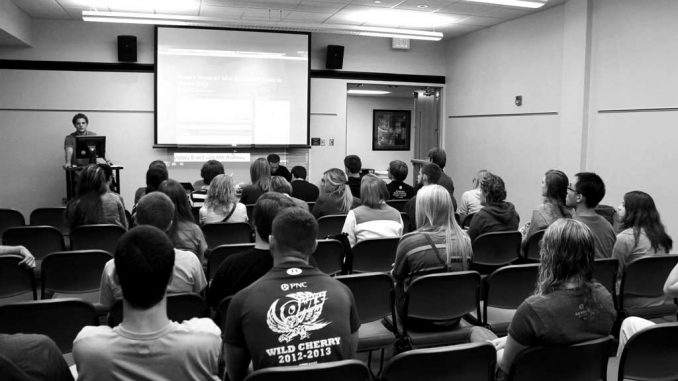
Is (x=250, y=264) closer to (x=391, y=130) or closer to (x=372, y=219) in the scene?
(x=372, y=219)

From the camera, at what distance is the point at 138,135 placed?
372 inches

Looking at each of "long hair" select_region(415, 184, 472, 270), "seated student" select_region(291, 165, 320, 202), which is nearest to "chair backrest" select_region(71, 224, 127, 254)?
"long hair" select_region(415, 184, 472, 270)

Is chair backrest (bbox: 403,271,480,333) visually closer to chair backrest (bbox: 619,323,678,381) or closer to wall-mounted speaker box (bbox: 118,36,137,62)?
chair backrest (bbox: 619,323,678,381)

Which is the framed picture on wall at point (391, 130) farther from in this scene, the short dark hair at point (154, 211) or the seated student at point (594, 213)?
the short dark hair at point (154, 211)

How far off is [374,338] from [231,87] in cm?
736

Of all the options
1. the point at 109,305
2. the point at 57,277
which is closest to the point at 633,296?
the point at 109,305

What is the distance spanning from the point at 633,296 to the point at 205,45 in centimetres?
787

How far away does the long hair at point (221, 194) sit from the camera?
4781 millimetres

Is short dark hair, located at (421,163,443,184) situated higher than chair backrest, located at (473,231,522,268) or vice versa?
short dark hair, located at (421,163,443,184)

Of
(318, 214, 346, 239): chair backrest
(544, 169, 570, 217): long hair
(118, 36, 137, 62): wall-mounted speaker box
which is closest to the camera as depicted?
(544, 169, 570, 217): long hair

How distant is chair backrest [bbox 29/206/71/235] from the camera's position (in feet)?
18.0

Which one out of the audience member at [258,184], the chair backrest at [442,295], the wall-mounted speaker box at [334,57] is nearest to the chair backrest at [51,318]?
the chair backrest at [442,295]

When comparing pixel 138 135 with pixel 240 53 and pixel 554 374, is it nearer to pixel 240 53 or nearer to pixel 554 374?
pixel 240 53

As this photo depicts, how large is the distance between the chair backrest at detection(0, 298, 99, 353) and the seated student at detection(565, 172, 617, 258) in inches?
131
